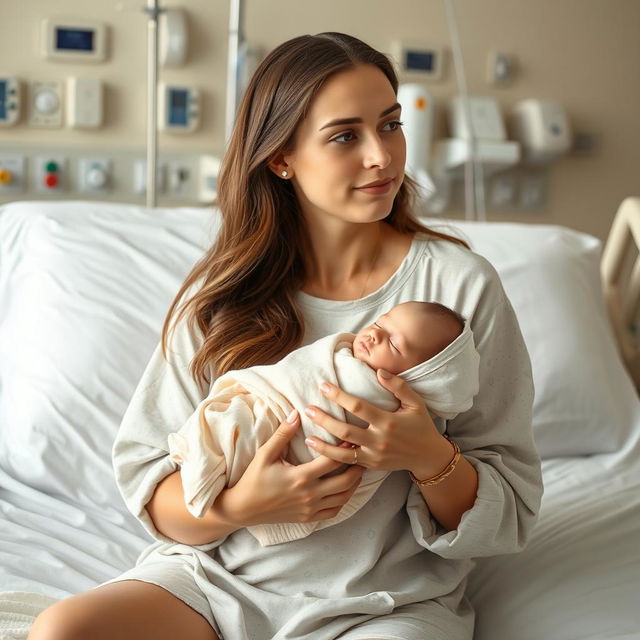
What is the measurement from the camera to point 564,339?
2.13 metres

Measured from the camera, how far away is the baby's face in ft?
4.19

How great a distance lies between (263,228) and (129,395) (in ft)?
1.79

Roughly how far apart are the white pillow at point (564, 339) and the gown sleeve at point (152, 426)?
72 cm

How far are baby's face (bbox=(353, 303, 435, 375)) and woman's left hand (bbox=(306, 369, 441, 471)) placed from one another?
30 millimetres

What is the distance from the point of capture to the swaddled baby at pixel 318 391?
4.21 ft

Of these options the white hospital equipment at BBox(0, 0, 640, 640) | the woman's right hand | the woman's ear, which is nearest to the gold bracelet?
the woman's right hand

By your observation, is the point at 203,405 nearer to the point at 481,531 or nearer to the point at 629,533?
the point at 481,531

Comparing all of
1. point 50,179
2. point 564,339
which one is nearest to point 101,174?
point 50,179

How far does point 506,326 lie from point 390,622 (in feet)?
1.65

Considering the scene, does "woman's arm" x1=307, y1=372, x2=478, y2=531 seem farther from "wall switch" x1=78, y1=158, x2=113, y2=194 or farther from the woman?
"wall switch" x1=78, y1=158, x2=113, y2=194

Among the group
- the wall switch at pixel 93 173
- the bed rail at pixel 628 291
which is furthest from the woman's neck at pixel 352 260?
the wall switch at pixel 93 173

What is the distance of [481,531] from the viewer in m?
1.38

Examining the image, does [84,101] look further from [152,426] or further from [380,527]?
[380,527]

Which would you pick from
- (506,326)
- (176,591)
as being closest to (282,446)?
(176,591)
